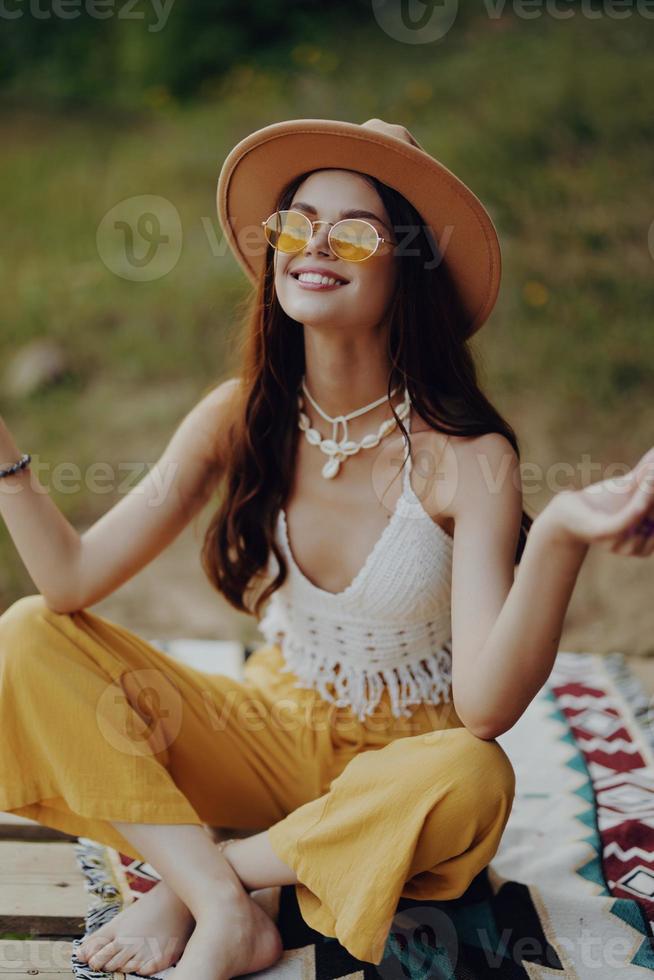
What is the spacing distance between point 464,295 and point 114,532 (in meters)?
0.71

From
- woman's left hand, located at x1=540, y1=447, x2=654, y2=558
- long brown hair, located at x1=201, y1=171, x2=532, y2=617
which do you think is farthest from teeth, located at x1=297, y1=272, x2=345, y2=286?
woman's left hand, located at x1=540, y1=447, x2=654, y2=558

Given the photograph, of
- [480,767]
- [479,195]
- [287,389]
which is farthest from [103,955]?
[479,195]

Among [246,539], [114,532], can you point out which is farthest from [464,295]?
[114,532]

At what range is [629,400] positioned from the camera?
4117 millimetres

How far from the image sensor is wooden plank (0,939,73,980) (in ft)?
5.16

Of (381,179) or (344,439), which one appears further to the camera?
(344,439)

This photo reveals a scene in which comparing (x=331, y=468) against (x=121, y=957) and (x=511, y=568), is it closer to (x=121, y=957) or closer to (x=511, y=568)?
(x=511, y=568)

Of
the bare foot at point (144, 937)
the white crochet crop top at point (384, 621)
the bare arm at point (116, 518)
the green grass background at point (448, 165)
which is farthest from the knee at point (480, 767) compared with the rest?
the green grass background at point (448, 165)

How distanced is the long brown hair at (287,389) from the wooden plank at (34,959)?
2.05ft

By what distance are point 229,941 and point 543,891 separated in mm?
559

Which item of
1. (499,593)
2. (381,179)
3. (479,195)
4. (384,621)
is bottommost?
(384,621)

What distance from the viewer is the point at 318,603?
1775 mm

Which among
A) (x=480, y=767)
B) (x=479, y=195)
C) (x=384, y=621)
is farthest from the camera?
(x=479, y=195)

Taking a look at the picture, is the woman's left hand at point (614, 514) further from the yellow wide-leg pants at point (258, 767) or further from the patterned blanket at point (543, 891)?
the patterned blanket at point (543, 891)
